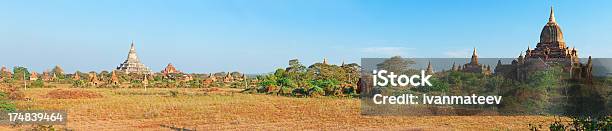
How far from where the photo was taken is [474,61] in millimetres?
28344

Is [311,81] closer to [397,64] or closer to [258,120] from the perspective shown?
[397,64]

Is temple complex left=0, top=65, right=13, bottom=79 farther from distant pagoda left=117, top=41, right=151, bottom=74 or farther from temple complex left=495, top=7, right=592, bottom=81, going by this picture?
temple complex left=495, top=7, right=592, bottom=81

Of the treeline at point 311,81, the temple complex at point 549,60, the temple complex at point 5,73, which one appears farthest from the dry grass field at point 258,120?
the temple complex at point 5,73

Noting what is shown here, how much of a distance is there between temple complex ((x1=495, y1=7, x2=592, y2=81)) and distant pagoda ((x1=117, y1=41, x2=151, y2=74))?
5231 centimetres

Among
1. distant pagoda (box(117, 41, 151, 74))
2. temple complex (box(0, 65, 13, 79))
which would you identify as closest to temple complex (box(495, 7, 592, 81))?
temple complex (box(0, 65, 13, 79))

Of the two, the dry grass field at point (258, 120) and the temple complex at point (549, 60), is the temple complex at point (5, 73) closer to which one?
the dry grass field at point (258, 120)

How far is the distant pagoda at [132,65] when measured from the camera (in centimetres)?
6888

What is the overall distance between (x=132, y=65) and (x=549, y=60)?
5726 cm

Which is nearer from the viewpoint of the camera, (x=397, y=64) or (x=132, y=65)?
(x=397, y=64)


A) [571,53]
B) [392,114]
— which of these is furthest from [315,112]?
[571,53]

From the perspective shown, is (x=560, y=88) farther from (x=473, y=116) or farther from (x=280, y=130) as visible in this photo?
(x=280, y=130)

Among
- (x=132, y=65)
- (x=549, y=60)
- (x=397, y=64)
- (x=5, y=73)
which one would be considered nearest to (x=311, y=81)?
(x=397, y=64)

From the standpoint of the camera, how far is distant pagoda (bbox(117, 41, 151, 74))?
226 ft

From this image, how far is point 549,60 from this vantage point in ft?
83.5
